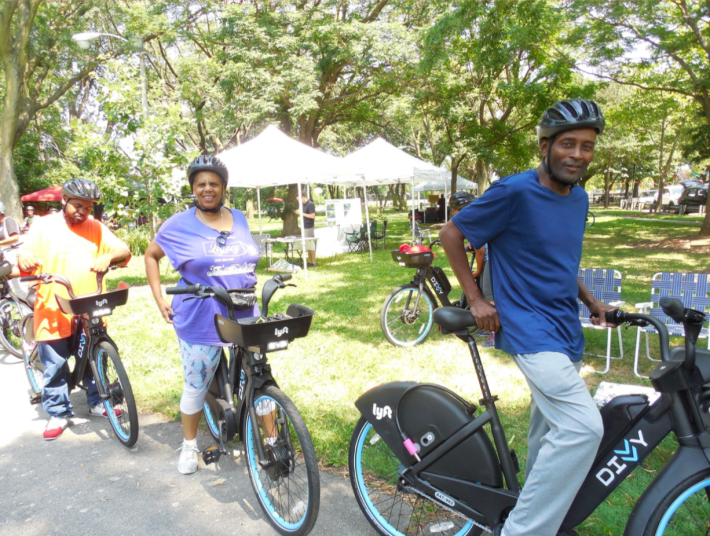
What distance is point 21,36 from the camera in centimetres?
1418

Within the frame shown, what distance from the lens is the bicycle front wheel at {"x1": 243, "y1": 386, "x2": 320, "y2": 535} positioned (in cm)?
268

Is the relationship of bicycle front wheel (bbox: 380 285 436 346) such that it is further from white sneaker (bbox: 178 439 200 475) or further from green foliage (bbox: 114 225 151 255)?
green foliage (bbox: 114 225 151 255)

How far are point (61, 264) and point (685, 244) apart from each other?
16.2m

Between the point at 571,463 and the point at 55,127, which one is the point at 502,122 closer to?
the point at 571,463

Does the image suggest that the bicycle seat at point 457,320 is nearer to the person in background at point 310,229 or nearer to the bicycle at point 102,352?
the bicycle at point 102,352

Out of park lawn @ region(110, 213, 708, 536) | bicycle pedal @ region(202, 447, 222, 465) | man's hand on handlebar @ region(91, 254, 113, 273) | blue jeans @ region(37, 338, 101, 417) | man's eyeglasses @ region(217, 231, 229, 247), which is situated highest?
man's eyeglasses @ region(217, 231, 229, 247)

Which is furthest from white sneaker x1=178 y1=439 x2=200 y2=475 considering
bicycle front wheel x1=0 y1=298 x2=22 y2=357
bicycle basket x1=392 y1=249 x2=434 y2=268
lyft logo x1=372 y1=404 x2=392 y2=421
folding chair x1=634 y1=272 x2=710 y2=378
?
folding chair x1=634 y1=272 x2=710 y2=378

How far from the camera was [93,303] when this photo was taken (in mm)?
3668

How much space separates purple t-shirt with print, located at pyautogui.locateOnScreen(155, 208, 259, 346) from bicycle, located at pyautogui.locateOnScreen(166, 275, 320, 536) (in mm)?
173

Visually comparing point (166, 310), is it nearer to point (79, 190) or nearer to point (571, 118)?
point (79, 190)

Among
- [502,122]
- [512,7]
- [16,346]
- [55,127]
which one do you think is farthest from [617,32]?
[55,127]

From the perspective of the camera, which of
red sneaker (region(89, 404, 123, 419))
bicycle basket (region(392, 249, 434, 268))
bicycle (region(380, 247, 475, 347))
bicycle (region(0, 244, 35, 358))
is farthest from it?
bicycle (region(380, 247, 475, 347))

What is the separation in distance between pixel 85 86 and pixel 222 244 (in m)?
27.3

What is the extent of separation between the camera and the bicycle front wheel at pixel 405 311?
608 cm
